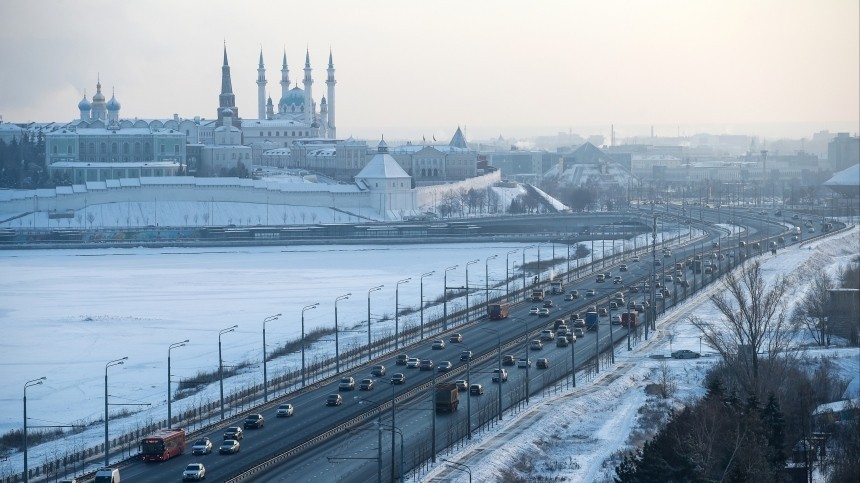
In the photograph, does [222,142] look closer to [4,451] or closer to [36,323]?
[36,323]

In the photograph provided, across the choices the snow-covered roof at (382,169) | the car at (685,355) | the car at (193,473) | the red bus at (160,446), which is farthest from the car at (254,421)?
the snow-covered roof at (382,169)

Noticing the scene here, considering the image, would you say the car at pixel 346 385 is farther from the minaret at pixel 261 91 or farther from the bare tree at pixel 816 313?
the minaret at pixel 261 91

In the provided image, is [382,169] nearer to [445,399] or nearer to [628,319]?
[628,319]

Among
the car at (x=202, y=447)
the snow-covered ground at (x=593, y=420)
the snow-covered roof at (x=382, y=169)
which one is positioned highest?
the snow-covered roof at (x=382, y=169)

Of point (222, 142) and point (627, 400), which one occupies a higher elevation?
point (222, 142)

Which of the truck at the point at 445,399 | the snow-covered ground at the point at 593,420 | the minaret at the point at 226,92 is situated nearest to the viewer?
the snow-covered ground at the point at 593,420

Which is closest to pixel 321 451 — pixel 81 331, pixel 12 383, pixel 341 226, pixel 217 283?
pixel 12 383

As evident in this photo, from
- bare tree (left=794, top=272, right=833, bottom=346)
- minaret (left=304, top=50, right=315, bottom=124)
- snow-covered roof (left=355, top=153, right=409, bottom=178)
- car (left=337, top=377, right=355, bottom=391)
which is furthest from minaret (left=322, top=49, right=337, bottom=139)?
car (left=337, top=377, right=355, bottom=391)
